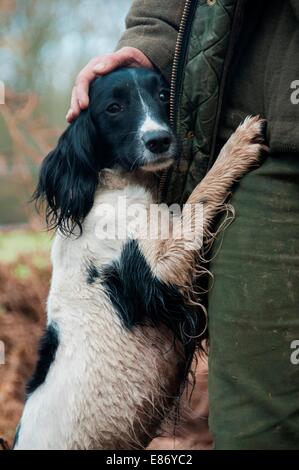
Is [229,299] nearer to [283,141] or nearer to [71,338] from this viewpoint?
[283,141]

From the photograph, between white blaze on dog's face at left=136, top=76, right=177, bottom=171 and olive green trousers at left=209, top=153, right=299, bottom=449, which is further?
white blaze on dog's face at left=136, top=76, right=177, bottom=171

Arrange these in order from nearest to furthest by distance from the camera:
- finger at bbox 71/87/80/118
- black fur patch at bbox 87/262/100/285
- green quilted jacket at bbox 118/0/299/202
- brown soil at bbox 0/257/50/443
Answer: green quilted jacket at bbox 118/0/299/202 → black fur patch at bbox 87/262/100/285 → finger at bbox 71/87/80/118 → brown soil at bbox 0/257/50/443

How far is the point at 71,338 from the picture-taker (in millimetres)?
3008

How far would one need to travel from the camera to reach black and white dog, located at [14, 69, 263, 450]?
2939 millimetres

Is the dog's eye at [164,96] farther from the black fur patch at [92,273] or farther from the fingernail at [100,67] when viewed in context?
the black fur patch at [92,273]

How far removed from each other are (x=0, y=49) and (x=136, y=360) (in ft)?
20.7

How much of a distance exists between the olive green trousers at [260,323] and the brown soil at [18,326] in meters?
2.84

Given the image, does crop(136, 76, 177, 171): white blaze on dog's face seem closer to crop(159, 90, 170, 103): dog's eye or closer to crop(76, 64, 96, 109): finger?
crop(159, 90, 170, 103): dog's eye

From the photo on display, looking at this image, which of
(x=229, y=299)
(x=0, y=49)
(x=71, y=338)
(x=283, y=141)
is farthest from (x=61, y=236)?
(x=0, y=49)

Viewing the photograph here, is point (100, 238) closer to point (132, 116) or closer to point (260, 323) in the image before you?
point (132, 116)

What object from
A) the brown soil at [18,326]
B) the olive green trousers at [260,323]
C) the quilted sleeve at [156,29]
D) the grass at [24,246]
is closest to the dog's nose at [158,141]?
the quilted sleeve at [156,29]

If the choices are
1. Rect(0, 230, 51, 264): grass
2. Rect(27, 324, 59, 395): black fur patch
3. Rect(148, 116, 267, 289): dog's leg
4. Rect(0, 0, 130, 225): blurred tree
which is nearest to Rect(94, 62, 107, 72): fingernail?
Rect(148, 116, 267, 289): dog's leg

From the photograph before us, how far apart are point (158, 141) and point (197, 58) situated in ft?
1.31

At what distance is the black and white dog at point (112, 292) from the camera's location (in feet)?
9.64
